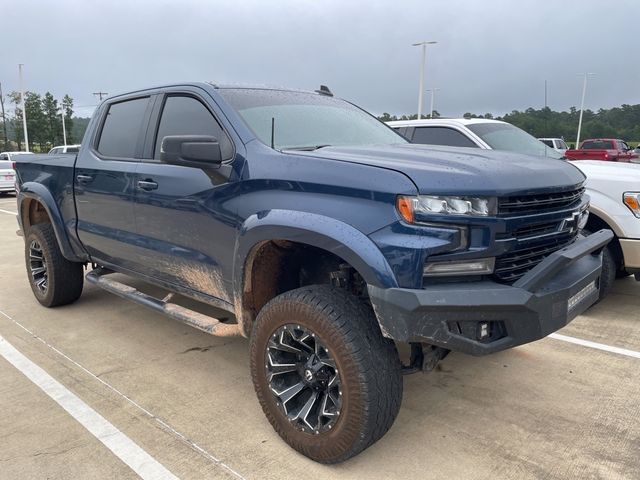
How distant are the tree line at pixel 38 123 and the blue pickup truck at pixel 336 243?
52.7m

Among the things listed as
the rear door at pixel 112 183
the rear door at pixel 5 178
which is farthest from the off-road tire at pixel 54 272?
the rear door at pixel 5 178

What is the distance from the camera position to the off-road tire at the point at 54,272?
16.4 feet

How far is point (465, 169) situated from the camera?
2.46 meters

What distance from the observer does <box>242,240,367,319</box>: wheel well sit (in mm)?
2924

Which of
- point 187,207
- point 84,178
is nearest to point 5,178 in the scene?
point 84,178

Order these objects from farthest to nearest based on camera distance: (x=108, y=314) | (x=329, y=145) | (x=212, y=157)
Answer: (x=108, y=314), (x=329, y=145), (x=212, y=157)

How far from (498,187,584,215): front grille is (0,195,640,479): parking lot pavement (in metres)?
1.27

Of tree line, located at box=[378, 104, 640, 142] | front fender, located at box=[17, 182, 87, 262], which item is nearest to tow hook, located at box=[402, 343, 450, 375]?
front fender, located at box=[17, 182, 87, 262]

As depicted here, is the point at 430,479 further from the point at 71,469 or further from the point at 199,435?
the point at 71,469

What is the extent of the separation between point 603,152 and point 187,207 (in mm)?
25065

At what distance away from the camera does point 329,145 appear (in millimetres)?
3301

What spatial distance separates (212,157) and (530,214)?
1.69 m

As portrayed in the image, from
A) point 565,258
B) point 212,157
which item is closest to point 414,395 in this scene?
point 565,258

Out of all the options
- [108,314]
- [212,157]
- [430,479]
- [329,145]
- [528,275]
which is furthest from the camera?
[108,314]
